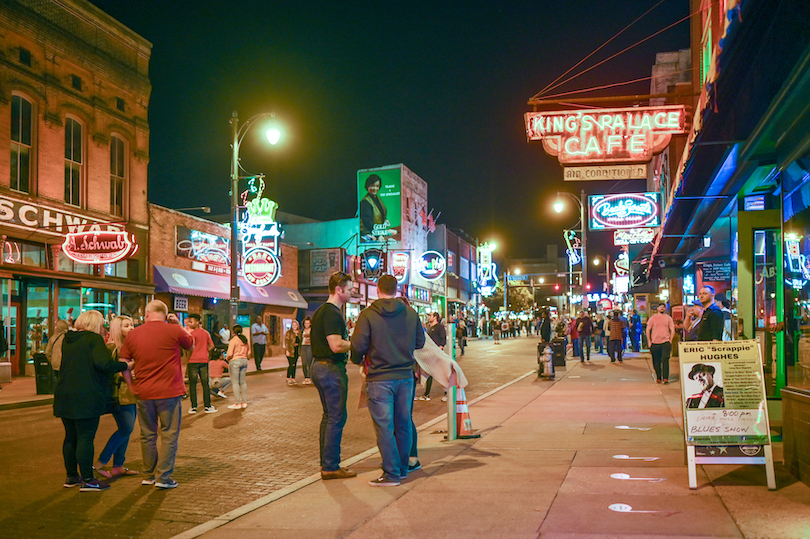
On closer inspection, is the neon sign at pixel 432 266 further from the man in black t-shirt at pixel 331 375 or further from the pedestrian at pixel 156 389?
the pedestrian at pixel 156 389

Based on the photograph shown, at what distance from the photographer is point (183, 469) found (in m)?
7.65

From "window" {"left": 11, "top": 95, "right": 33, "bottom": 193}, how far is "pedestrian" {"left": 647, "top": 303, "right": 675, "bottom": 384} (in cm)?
1761

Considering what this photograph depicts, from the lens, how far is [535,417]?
10875 millimetres

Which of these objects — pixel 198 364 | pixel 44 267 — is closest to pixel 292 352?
pixel 198 364

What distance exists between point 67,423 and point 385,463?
9.98 feet

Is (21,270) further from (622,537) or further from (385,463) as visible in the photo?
(622,537)

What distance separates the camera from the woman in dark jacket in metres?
6.61

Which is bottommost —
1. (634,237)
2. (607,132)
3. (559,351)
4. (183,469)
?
(183,469)

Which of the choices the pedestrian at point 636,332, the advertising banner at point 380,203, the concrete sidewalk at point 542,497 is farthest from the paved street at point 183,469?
the advertising banner at point 380,203

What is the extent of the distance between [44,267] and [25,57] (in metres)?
6.15

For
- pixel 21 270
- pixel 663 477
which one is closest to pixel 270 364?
pixel 21 270

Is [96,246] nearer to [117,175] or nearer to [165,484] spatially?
[117,175]

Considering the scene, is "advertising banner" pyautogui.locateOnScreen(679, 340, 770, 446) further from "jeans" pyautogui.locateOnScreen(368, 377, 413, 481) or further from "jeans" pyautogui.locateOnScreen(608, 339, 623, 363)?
"jeans" pyautogui.locateOnScreen(608, 339, 623, 363)

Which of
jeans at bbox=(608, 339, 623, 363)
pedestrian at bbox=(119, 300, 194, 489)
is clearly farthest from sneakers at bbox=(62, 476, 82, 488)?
jeans at bbox=(608, 339, 623, 363)
